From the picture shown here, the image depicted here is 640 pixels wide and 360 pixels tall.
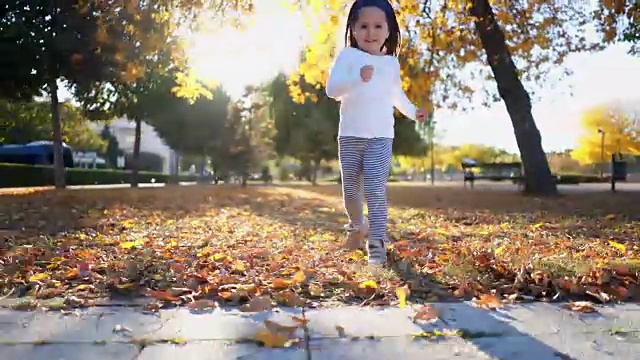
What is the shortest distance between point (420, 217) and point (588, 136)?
153 feet

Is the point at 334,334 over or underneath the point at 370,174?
underneath

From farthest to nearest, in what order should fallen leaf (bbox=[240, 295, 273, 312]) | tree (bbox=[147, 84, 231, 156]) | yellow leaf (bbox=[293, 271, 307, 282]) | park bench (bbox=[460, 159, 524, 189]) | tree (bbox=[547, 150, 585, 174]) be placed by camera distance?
tree (bbox=[547, 150, 585, 174]) < tree (bbox=[147, 84, 231, 156]) < park bench (bbox=[460, 159, 524, 189]) < yellow leaf (bbox=[293, 271, 307, 282]) < fallen leaf (bbox=[240, 295, 273, 312])

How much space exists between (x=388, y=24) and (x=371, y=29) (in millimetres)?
136

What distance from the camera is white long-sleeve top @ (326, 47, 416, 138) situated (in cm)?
351

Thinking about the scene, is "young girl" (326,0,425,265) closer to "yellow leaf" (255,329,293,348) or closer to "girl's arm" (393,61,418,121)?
"girl's arm" (393,61,418,121)

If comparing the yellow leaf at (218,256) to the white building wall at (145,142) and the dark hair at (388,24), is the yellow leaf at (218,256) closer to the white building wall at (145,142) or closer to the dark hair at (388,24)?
the dark hair at (388,24)

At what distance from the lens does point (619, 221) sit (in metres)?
6.60

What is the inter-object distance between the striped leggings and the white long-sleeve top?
7 centimetres

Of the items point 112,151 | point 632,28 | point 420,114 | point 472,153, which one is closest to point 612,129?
point 472,153

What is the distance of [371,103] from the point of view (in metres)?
3.58

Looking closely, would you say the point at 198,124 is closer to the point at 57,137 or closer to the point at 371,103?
the point at 57,137

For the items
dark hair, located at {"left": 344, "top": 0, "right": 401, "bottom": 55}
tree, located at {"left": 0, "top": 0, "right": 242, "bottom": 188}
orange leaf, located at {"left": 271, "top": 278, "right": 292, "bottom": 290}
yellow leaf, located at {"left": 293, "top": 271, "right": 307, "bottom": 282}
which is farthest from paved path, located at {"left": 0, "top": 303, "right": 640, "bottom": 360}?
tree, located at {"left": 0, "top": 0, "right": 242, "bottom": 188}

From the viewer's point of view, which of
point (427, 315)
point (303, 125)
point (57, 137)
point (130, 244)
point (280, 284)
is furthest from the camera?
point (303, 125)

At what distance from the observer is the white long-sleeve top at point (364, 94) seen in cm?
351
